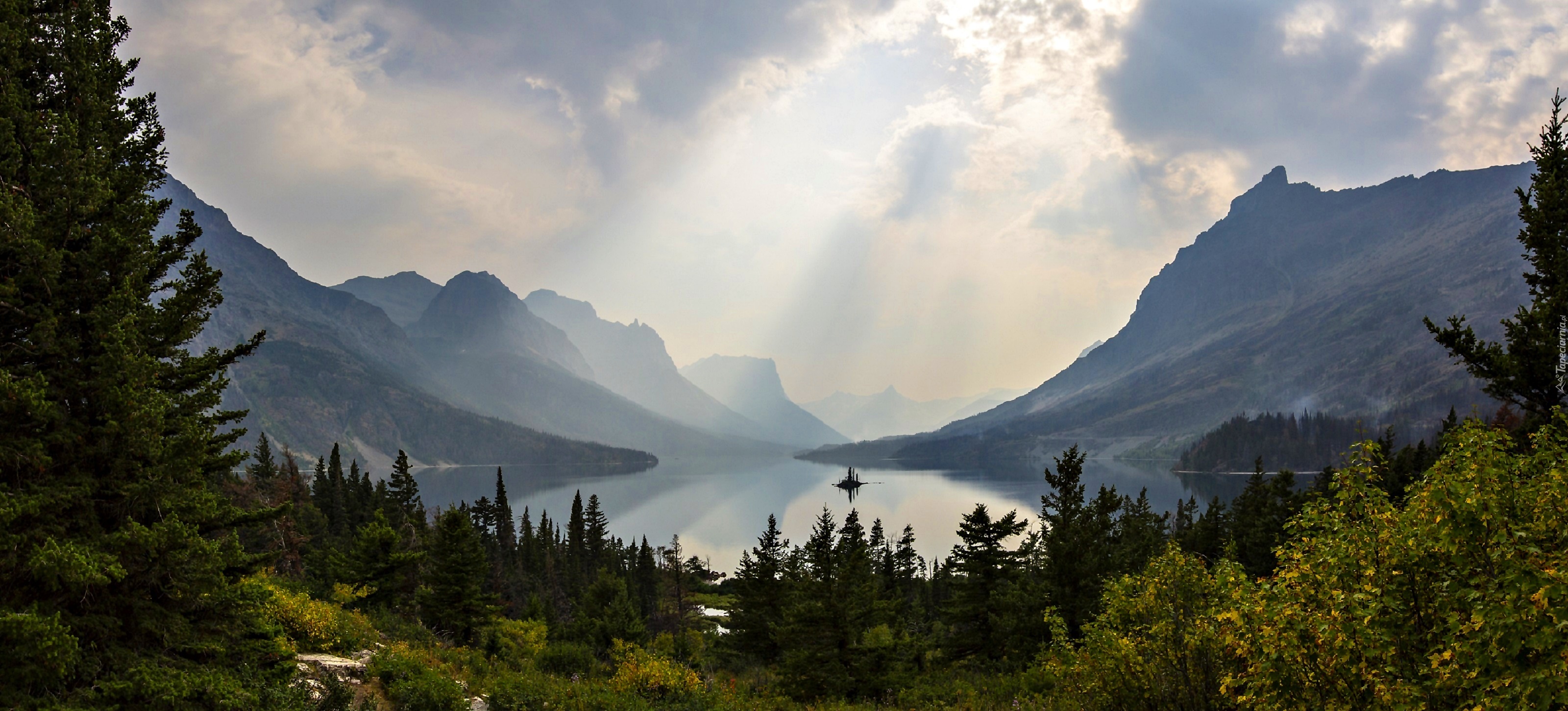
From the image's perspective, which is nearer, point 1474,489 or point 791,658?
point 1474,489

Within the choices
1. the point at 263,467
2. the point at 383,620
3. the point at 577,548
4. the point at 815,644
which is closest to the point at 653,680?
the point at 815,644

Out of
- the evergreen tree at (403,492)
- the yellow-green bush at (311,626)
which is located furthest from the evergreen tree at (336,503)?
the yellow-green bush at (311,626)

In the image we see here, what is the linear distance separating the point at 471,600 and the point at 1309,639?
3327 cm

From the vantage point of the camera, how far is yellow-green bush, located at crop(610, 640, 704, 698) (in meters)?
18.4

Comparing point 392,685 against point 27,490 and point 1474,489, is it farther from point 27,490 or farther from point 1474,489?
point 1474,489

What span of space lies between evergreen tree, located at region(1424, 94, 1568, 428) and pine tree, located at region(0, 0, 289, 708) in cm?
2909

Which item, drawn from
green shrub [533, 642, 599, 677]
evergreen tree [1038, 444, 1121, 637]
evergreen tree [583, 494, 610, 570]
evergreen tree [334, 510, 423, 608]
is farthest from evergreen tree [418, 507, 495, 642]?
evergreen tree [583, 494, 610, 570]

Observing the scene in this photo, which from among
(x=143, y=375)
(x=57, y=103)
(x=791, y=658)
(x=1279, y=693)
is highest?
(x=57, y=103)

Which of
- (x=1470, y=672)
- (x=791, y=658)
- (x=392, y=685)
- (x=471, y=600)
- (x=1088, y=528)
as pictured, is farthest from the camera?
(x=471, y=600)

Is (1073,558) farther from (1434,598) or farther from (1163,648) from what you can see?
(1434,598)

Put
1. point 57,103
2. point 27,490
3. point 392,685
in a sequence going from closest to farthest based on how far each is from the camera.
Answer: point 27,490 → point 57,103 → point 392,685

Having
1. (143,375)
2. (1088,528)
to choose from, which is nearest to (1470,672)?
(143,375)

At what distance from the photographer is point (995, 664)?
98.3 ft

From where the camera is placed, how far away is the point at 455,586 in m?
31.9
